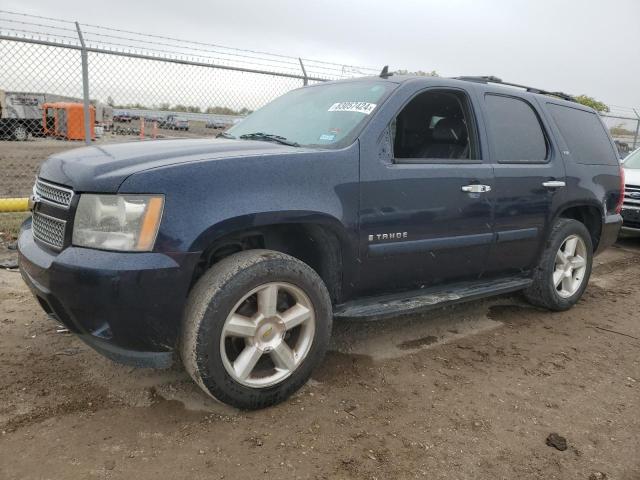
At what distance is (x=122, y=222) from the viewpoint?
7.54ft

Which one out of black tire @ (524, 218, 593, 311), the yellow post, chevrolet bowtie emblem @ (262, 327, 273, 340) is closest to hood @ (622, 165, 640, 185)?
black tire @ (524, 218, 593, 311)

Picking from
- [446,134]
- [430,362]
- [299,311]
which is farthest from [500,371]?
[446,134]

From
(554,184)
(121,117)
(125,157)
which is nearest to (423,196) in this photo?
(554,184)

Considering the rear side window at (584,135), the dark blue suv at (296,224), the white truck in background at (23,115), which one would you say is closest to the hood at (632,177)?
the rear side window at (584,135)

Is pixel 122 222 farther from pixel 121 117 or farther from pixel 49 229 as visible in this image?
pixel 121 117

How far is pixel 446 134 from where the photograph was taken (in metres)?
3.78

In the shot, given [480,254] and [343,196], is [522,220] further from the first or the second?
[343,196]

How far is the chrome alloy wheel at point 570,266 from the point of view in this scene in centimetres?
438

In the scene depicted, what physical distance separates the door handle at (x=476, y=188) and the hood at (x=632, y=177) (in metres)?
5.21

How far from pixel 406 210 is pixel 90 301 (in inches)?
70.6

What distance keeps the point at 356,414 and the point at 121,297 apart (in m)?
1.31

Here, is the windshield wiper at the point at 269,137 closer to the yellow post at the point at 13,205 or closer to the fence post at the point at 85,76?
the fence post at the point at 85,76

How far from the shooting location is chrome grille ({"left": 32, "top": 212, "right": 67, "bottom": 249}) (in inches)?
96.7

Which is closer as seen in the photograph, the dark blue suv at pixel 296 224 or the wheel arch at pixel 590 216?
the dark blue suv at pixel 296 224
